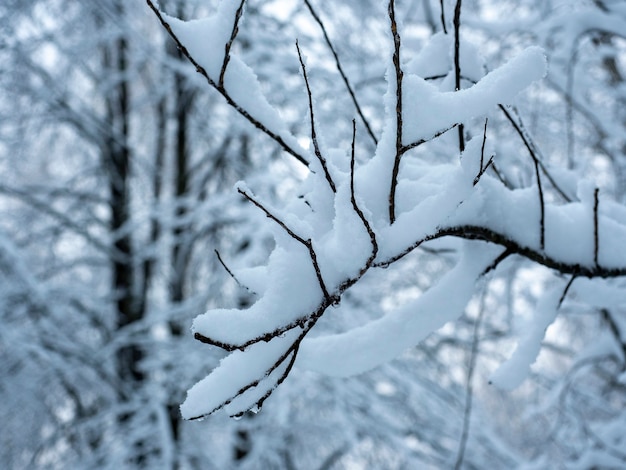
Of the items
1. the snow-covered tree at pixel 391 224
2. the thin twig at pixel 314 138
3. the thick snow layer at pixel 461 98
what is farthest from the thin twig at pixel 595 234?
the thin twig at pixel 314 138

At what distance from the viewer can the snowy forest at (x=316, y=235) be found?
694 millimetres

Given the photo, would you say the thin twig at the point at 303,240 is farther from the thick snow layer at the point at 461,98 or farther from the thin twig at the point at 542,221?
the thin twig at the point at 542,221

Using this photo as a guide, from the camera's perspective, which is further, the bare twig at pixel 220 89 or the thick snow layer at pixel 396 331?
the thick snow layer at pixel 396 331

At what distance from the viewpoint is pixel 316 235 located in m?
0.77

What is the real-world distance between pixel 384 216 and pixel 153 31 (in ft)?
19.2

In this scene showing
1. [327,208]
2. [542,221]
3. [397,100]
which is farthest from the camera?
[542,221]

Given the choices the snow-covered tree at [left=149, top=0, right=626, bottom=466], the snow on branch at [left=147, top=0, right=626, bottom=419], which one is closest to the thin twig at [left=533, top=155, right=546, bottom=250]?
the snow-covered tree at [left=149, top=0, right=626, bottom=466]

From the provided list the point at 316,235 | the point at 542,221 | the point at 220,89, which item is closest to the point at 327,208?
the point at 316,235

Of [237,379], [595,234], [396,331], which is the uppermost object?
[595,234]

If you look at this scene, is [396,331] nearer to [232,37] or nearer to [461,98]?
[461,98]

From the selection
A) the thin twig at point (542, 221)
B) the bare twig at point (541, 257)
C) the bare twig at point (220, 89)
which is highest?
the bare twig at point (220, 89)

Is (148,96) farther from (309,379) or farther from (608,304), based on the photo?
(608,304)

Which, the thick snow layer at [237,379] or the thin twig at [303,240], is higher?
the thin twig at [303,240]

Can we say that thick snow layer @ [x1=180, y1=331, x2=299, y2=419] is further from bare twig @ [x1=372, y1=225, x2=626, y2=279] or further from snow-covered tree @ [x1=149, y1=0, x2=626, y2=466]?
bare twig @ [x1=372, y1=225, x2=626, y2=279]
